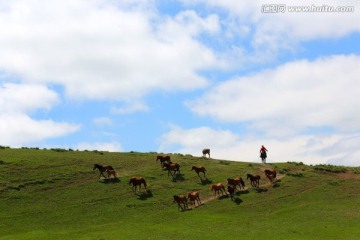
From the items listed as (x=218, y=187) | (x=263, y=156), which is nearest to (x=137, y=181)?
(x=218, y=187)

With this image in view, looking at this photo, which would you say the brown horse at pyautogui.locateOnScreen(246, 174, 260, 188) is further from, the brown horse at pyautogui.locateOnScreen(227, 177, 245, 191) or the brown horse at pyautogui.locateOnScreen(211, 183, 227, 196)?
the brown horse at pyautogui.locateOnScreen(211, 183, 227, 196)

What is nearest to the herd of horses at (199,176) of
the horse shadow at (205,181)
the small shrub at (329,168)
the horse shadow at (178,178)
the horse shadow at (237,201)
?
the horse shadow at (178,178)

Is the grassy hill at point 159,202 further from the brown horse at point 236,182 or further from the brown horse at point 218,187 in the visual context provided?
the brown horse at point 236,182

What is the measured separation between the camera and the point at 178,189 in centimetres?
4709

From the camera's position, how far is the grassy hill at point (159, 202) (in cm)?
3556

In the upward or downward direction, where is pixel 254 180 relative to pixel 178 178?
downward

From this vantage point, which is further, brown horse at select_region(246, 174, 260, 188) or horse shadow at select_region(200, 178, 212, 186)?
horse shadow at select_region(200, 178, 212, 186)

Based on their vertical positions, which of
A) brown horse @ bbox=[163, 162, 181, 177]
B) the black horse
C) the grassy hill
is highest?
the black horse

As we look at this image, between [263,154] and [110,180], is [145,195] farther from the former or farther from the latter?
[263,154]

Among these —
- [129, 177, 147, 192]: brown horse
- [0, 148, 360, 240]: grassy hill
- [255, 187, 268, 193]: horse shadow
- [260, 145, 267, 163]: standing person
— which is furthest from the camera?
[260, 145, 267, 163]: standing person

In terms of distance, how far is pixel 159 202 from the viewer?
43.5 metres

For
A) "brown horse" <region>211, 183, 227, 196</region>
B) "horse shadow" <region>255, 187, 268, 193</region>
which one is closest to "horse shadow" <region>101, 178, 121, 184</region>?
"brown horse" <region>211, 183, 227, 196</region>

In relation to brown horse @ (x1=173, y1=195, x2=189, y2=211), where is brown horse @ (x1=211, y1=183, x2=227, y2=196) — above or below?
above

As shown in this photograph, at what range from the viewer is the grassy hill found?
3556 cm
